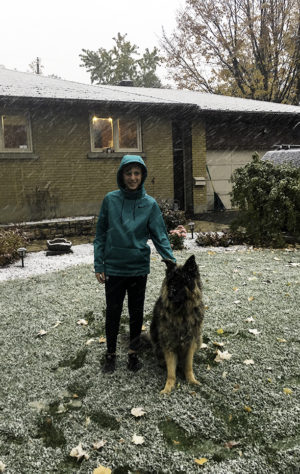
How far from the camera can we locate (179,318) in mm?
2871

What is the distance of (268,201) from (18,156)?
7534 millimetres

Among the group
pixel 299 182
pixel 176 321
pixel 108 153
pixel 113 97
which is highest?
pixel 113 97

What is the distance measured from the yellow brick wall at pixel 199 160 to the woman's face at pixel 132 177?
439 inches

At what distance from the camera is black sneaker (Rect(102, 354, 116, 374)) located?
11.0 ft

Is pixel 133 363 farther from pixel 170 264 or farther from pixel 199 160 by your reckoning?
pixel 199 160

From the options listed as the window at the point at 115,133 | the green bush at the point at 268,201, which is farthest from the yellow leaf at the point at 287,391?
the window at the point at 115,133

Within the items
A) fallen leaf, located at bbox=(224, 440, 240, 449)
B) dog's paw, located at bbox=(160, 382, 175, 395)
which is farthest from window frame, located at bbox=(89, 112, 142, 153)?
fallen leaf, located at bbox=(224, 440, 240, 449)

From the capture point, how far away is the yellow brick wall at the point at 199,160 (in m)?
13.9

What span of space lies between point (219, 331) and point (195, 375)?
0.99m

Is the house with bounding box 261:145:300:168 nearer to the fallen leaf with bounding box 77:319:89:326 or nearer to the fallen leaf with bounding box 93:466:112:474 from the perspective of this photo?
the fallen leaf with bounding box 77:319:89:326

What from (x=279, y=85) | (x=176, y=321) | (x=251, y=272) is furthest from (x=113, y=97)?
(x=279, y=85)

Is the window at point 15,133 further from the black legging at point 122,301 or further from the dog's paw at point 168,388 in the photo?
the dog's paw at point 168,388

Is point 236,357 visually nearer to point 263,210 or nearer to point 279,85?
point 263,210

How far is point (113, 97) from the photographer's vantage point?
1181 cm
